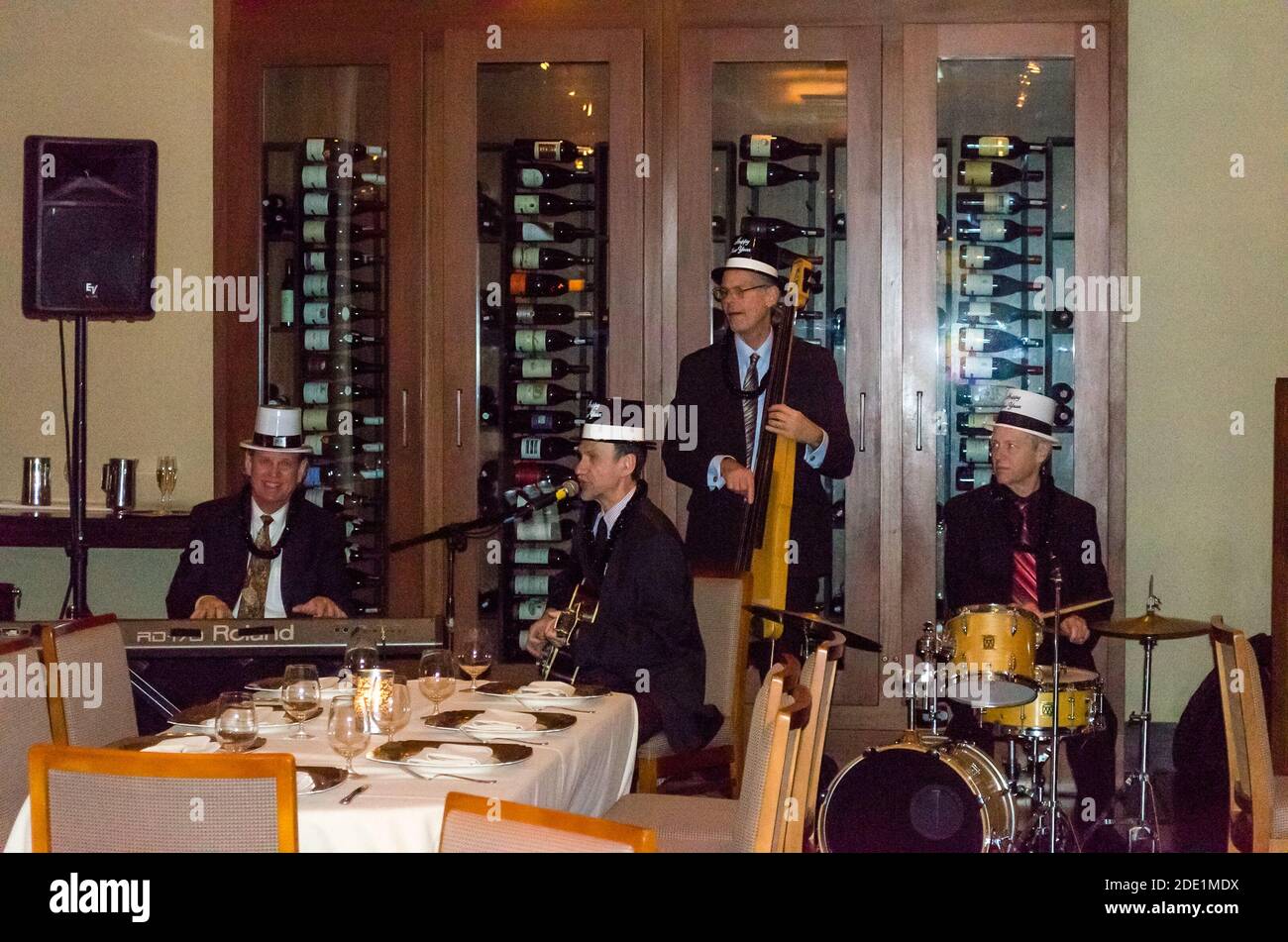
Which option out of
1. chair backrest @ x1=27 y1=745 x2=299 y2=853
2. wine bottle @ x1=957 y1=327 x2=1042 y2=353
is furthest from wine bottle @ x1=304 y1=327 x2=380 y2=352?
chair backrest @ x1=27 y1=745 x2=299 y2=853

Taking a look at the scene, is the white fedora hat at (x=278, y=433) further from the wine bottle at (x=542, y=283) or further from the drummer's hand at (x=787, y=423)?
the drummer's hand at (x=787, y=423)

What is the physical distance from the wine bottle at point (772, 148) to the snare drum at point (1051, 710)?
2285mm

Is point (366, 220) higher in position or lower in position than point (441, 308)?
higher

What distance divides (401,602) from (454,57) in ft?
6.85

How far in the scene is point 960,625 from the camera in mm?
4113

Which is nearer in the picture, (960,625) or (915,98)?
(960,625)

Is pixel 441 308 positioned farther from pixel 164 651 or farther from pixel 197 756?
pixel 197 756

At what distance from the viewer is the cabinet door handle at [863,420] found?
5445 mm

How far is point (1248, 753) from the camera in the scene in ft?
11.3

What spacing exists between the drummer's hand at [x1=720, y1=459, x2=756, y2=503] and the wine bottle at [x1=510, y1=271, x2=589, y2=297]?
1.26 meters

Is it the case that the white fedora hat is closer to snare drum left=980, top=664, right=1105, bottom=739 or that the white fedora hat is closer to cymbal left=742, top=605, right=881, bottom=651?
cymbal left=742, top=605, right=881, bottom=651

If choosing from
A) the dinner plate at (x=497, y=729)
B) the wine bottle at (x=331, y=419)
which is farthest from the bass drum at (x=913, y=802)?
the wine bottle at (x=331, y=419)

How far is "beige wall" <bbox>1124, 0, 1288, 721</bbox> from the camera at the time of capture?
5449 mm
